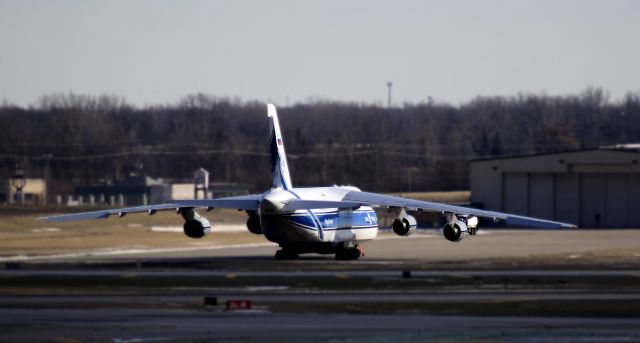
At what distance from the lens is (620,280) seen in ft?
157

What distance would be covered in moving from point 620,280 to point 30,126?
159 meters

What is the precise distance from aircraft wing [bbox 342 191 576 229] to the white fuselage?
3.92 ft

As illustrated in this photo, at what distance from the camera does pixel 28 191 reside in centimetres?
15138

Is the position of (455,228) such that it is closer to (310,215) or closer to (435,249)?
(310,215)

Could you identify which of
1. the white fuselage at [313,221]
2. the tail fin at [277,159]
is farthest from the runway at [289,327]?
the tail fin at [277,159]

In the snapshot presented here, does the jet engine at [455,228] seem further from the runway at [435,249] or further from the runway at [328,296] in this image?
the runway at [435,249]

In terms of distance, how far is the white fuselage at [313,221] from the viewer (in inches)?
2164

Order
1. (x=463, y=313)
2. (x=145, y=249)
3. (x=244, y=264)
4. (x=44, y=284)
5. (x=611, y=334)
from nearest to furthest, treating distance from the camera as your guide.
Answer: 1. (x=611, y=334)
2. (x=463, y=313)
3. (x=44, y=284)
4. (x=244, y=264)
5. (x=145, y=249)

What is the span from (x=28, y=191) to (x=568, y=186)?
74.9 metres

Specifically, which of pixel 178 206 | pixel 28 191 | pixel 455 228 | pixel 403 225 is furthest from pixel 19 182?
pixel 455 228

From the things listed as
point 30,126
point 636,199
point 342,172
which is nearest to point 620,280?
point 636,199

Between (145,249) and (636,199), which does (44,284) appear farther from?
(636,199)

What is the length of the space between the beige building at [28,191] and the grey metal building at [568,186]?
64970 millimetres

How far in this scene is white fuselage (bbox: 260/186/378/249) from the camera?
55.0 metres
